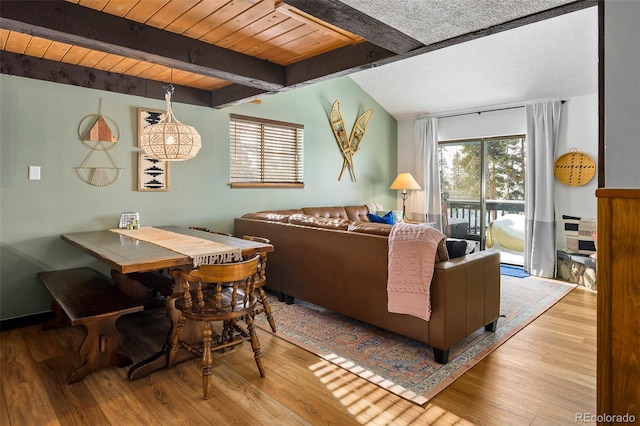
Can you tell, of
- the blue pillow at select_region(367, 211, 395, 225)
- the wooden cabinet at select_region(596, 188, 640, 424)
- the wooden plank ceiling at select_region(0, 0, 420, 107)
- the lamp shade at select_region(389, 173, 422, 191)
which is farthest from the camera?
the lamp shade at select_region(389, 173, 422, 191)

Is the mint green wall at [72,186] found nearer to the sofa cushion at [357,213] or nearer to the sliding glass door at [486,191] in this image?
the sofa cushion at [357,213]

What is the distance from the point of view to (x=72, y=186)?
11.5 feet

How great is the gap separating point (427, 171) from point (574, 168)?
7.00 feet

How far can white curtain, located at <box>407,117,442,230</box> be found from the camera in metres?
6.37

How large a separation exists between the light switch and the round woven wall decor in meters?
5.93

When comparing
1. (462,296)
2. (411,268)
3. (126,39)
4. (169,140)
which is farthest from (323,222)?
(126,39)

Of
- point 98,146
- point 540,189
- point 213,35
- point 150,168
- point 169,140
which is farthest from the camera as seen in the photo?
point 540,189

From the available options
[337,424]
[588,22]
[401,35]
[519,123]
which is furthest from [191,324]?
[519,123]

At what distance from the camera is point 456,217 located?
6.38m

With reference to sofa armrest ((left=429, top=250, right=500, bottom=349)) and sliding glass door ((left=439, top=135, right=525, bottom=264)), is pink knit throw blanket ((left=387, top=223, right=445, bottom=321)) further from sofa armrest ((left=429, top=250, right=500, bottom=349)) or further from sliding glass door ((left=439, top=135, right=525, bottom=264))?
sliding glass door ((left=439, top=135, right=525, bottom=264))

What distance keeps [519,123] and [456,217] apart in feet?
5.79

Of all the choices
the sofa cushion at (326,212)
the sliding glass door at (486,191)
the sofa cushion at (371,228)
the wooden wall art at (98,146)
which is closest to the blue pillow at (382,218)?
the sofa cushion at (326,212)

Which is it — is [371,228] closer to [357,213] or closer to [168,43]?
[168,43]

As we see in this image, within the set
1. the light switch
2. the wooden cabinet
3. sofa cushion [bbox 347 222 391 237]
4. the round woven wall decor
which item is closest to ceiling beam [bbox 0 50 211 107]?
the light switch
